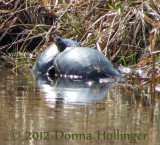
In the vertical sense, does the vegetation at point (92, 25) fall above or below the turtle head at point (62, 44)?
above

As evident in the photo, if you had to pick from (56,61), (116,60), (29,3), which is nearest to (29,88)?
(56,61)

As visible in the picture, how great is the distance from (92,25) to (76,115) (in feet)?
14.7

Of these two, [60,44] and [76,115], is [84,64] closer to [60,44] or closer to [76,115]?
[60,44]

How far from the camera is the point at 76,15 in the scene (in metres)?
8.87

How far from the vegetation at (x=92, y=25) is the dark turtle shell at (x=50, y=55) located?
491 millimetres

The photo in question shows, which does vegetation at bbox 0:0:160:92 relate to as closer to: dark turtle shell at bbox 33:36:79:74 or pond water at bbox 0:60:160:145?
dark turtle shell at bbox 33:36:79:74

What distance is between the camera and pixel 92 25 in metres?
8.09

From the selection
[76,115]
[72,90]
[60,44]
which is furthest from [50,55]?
[76,115]

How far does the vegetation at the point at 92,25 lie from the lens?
760cm

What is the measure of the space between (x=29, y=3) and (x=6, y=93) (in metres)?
4.91

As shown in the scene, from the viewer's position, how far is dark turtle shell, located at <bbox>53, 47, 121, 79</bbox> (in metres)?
6.64

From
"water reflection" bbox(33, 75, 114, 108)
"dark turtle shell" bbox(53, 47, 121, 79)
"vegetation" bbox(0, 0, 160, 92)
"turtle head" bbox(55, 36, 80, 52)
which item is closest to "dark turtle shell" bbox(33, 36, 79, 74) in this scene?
"turtle head" bbox(55, 36, 80, 52)

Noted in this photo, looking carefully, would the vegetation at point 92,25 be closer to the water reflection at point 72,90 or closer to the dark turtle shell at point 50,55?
the dark turtle shell at point 50,55

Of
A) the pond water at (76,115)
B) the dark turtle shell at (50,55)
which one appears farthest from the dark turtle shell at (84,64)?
the pond water at (76,115)
